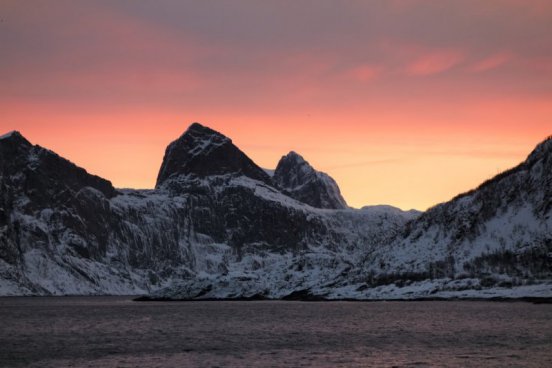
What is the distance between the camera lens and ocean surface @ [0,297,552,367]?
3258 inches

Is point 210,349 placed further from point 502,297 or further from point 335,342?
point 502,297

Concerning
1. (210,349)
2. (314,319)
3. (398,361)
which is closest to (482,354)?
(398,361)

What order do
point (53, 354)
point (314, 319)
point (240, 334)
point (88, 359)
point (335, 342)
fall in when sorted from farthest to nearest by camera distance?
point (314, 319), point (240, 334), point (335, 342), point (53, 354), point (88, 359)

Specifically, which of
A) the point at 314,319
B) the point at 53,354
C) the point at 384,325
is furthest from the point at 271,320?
the point at 53,354

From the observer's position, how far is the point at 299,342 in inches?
4173

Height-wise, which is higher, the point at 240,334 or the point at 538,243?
the point at 538,243

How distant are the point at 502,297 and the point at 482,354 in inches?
4302

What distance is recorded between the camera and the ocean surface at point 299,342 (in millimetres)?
82750

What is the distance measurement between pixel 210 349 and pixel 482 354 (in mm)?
32596

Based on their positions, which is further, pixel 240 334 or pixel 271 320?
pixel 271 320

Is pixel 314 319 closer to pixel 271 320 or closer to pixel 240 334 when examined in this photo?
pixel 271 320

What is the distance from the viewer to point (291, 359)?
85375 mm

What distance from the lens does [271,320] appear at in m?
161

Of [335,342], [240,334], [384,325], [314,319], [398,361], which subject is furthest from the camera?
[314,319]
